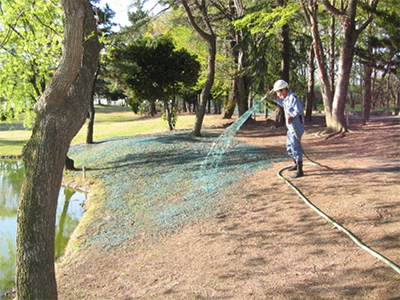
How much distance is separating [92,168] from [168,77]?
6869 millimetres

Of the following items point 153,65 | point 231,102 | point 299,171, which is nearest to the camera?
point 299,171

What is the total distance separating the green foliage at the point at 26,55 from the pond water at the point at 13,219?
9.40ft

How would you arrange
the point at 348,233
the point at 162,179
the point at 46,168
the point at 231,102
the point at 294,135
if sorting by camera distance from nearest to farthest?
the point at 46,168, the point at 348,233, the point at 294,135, the point at 162,179, the point at 231,102

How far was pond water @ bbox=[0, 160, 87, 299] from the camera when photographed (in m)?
7.18

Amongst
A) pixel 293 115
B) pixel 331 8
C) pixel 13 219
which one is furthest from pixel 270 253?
pixel 331 8

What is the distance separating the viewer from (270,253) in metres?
4.86

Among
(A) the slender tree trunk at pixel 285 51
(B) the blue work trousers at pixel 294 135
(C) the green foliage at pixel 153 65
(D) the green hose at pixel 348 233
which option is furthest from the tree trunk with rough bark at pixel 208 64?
(D) the green hose at pixel 348 233

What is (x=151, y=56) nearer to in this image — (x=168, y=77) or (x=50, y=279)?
(x=168, y=77)

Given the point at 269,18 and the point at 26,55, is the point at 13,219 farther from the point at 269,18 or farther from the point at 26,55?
the point at 269,18

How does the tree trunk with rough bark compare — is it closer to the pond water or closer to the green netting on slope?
the green netting on slope

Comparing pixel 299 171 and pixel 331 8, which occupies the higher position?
pixel 331 8

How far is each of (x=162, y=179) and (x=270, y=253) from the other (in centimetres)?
578

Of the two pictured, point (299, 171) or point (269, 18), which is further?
point (269, 18)

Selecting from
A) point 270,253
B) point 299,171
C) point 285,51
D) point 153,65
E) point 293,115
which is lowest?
point 270,253
